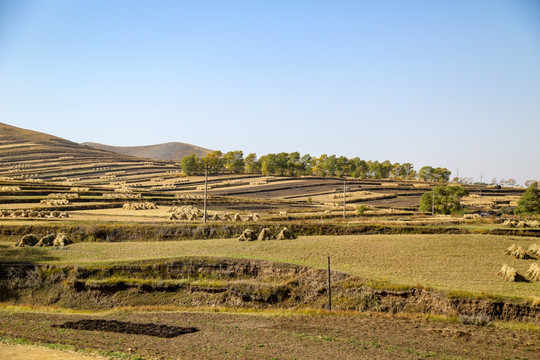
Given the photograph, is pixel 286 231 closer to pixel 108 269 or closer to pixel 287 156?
pixel 108 269

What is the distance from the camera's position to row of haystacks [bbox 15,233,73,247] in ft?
139

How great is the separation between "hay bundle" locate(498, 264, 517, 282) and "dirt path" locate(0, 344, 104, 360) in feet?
85.0

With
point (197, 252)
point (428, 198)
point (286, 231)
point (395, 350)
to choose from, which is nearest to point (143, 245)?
point (197, 252)

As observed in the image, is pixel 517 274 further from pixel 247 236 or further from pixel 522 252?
pixel 247 236

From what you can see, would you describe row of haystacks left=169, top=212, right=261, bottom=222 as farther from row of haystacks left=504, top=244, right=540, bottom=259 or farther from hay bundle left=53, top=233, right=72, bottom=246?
row of haystacks left=504, top=244, right=540, bottom=259

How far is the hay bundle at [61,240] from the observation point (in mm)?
43000

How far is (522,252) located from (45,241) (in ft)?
140

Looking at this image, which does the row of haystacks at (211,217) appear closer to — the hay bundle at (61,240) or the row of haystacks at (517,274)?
the hay bundle at (61,240)

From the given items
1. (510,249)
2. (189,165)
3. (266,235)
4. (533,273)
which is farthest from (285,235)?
(189,165)

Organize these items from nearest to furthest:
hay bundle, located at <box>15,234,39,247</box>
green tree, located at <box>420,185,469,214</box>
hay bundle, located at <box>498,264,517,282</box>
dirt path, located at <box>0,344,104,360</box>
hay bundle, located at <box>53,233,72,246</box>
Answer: dirt path, located at <box>0,344,104,360</box>, hay bundle, located at <box>498,264,517,282</box>, hay bundle, located at <box>15,234,39,247</box>, hay bundle, located at <box>53,233,72,246</box>, green tree, located at <box>420,185,469,214</box>

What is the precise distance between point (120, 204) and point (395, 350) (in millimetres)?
64947

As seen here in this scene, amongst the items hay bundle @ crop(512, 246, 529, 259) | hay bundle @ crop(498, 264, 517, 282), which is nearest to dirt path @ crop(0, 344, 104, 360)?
hay bundle @ crop(498, 264, 517, 282)

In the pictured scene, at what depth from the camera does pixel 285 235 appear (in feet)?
144

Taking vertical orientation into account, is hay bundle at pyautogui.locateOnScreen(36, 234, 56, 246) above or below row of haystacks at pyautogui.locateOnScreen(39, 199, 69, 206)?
below
